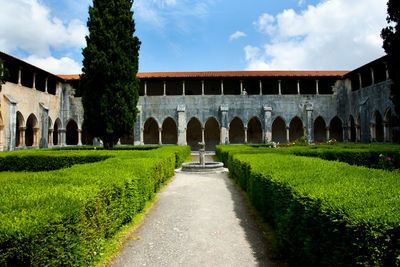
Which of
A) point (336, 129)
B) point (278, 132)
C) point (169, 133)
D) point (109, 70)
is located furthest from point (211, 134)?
point (109, 70)

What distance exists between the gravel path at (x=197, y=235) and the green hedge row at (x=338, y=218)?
0.65m

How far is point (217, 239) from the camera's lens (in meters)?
3.87

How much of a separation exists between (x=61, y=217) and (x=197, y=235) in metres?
2.40

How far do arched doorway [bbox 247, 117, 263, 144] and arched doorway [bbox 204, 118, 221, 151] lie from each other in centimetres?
353

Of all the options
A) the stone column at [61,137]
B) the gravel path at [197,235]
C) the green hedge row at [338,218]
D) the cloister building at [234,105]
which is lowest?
the gravel path at [197,235]

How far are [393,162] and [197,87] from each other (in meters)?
19.9

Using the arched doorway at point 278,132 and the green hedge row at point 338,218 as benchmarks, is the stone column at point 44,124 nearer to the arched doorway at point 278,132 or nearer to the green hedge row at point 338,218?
the green hedge row at point 338,218

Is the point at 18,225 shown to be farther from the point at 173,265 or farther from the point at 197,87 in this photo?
the point at 197,87

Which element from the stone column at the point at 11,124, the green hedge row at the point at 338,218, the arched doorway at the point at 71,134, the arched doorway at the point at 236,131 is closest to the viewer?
the green hedge row at the point at 338,218

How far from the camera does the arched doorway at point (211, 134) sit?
25.9 metres

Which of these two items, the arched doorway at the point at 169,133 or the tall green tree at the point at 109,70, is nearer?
the tall green tree at the point at 109,70

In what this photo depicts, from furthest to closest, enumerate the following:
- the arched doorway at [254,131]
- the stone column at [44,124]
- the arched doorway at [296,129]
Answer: the arched doorway at [254,131] < the arched doorway at [296,129] < the stone column at [44,124]

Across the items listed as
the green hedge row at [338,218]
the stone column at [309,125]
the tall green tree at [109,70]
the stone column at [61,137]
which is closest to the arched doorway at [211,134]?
the stone column at [309,125]

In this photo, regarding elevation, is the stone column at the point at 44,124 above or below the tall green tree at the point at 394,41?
below
